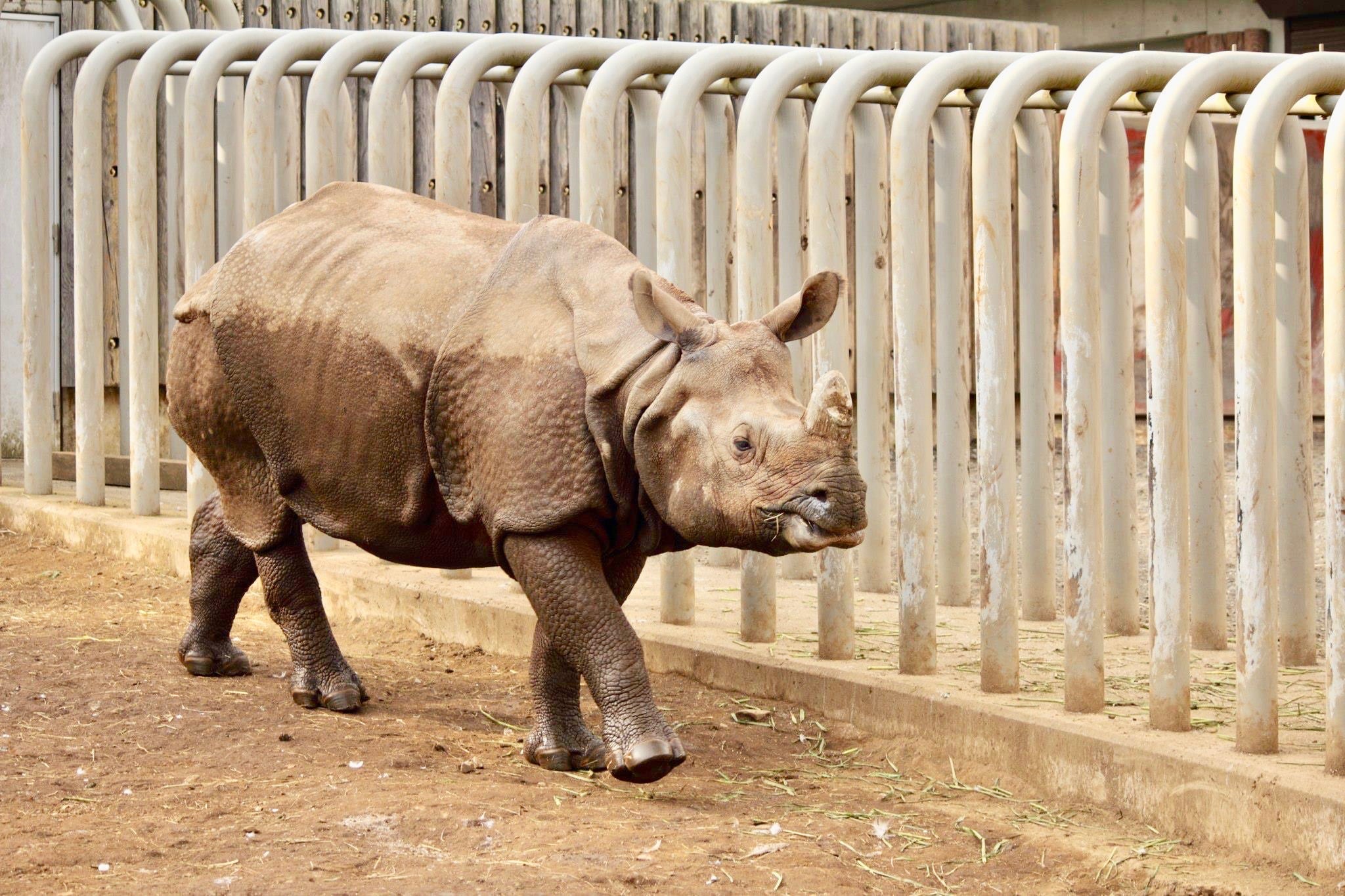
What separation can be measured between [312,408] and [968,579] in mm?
2628

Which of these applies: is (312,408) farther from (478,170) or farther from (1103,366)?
(478,170)

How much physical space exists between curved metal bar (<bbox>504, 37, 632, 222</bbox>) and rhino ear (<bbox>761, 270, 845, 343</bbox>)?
185 cm

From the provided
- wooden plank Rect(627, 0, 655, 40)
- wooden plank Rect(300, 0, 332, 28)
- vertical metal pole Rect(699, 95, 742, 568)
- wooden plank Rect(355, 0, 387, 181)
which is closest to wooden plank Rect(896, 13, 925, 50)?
wooden plank Rect(627, 0, 655, 40)

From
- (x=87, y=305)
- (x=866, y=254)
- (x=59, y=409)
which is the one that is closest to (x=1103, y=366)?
(x=866, y=254)

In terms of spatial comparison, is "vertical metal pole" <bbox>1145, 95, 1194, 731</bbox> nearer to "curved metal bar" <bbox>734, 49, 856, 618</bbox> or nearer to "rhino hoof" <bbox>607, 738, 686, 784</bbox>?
"curved metal bar" <bbox>734, 49, 856, 618</bbox>

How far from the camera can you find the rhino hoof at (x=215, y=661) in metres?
5.23

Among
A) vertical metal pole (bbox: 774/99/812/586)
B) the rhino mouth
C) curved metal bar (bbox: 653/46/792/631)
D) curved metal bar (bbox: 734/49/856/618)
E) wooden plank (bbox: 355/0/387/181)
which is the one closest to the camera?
the rhino mouth

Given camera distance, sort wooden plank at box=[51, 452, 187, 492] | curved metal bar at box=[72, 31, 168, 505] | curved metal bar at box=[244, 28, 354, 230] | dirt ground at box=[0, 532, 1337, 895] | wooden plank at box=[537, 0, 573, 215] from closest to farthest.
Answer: dirt ground at box=[0, 532, 1337, 895], curved metal bar at box=[244, 28, 354, 230], curved metal bar at box=[72, 31, 168, 505], wooden plank at box=[51, 452, 187, 492], wooden plank at box=[537, 0, 573, 215]

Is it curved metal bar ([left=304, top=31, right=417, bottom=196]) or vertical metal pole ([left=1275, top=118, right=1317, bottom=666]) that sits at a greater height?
curved metal bar ([left=304, top=31, right=417, bottom=196])

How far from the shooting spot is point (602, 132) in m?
5.69

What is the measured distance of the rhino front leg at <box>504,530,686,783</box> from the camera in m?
4.02

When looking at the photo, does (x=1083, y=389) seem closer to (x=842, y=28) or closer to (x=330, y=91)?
(x=330, y=91)

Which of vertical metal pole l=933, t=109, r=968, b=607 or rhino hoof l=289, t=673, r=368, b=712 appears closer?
rhino hoof l=289, t=673, r=368, b=712

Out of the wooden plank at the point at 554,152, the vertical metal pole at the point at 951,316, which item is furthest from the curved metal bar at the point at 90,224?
the vertical metal pole at the point at 951,316
